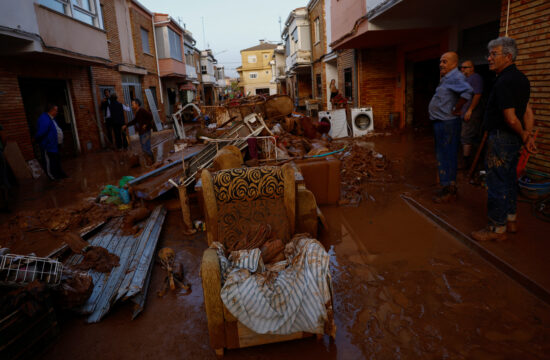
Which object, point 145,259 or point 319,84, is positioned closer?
point 145,259

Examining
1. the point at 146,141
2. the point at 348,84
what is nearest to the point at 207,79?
the point at 348,84

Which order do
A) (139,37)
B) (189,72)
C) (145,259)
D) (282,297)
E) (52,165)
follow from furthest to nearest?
(189,72)
(139,37)
(52,165)
(145,259)
(282,297)

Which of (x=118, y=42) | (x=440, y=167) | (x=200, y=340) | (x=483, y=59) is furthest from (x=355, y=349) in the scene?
(x=118, y=42)

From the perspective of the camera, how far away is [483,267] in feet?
10.3

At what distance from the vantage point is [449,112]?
425cm

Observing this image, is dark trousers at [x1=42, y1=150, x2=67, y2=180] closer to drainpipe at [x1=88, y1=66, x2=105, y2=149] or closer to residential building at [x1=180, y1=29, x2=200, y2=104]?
drainpipe at [x1=88, y1=66, x2=105, y2=149]

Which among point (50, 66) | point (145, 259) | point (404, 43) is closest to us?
point (145, 259)

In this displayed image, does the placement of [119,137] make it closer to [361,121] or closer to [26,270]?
[361,121]

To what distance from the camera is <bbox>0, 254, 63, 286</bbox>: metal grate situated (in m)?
2.49

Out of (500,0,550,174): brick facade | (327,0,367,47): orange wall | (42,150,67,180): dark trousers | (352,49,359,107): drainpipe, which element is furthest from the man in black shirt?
(352,49,359,107): drainpipe

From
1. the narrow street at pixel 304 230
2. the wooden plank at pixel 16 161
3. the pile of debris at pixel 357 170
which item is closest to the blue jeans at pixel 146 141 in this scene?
the narrow street at pixel 304 230

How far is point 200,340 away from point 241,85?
181 feet

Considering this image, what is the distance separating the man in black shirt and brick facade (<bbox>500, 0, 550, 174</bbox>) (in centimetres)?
171

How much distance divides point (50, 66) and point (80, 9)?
6.34 feet
